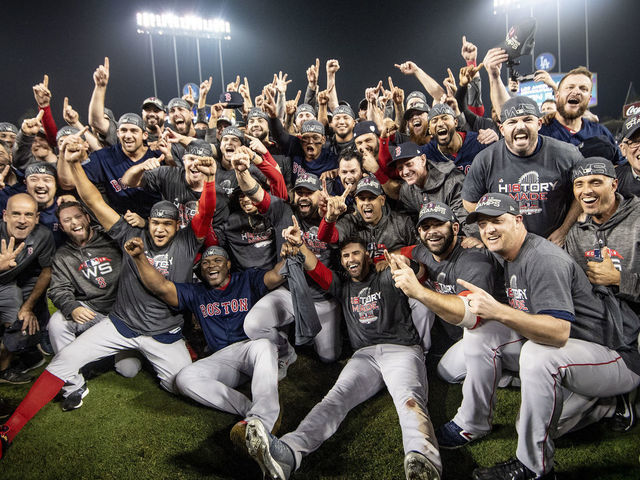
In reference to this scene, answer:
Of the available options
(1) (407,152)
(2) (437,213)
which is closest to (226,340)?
(2) (437,213)

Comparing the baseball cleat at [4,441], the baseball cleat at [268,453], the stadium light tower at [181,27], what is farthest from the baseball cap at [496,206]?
the stadium light tower at [181,27]

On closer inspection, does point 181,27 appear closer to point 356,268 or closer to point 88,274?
point 88,274

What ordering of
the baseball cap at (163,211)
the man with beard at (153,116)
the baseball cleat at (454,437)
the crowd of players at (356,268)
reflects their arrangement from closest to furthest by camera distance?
1. the crowd of players at (356,268)
2. the baseball cleat at (454,437)
3. the baseball cap at (163,211)
4. the man with beard at (153,116)

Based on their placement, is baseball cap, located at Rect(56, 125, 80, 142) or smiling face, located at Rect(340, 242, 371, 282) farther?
baseball cap, located at Rect(56, 125, 80, 142)

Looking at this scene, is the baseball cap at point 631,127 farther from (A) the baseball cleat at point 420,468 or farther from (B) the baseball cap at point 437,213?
(A) the baseball cleat at point 420,468

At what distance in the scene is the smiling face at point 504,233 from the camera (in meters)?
2.72

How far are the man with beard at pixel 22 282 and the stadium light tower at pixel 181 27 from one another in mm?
20891

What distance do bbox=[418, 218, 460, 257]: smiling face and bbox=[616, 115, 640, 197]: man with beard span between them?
1450 mm

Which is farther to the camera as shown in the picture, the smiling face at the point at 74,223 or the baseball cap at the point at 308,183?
the baseball cap at the point at 308,183

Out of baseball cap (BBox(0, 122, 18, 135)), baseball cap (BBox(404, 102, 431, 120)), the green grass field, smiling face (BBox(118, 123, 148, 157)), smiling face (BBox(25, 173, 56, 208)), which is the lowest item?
the green grass field

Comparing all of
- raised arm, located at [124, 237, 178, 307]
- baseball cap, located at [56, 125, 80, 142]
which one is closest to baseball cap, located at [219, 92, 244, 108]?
baseball cap, located at [56, 125, 80, 142]

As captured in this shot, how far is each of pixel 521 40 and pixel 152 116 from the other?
4.97 meters

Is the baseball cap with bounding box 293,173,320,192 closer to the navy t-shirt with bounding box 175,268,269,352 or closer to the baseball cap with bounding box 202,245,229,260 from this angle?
the baseball cap with bounding box 202,245,229,260

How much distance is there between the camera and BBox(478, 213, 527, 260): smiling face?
2719 mm
